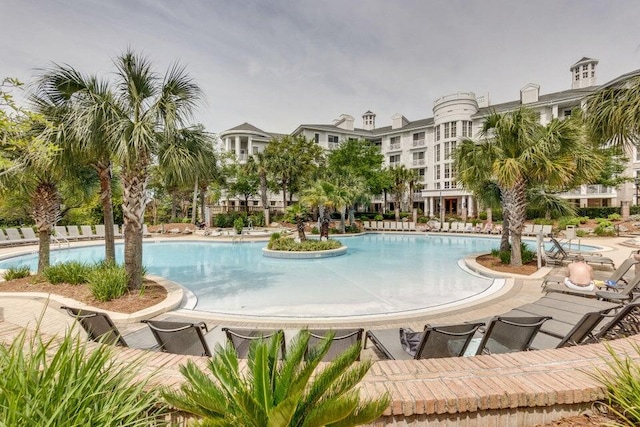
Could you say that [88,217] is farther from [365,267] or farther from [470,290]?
[470,290]

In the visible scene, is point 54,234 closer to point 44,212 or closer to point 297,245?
point 44,212

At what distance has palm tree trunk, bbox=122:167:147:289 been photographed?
7.82 m

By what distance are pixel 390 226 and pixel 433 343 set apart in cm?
2766

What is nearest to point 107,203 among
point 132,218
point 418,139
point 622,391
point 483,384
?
point 132,218

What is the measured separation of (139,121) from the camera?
7371mm

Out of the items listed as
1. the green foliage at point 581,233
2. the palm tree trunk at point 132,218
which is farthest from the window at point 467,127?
the palm tree trunk at point 132,218

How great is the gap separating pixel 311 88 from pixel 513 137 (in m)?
19.6

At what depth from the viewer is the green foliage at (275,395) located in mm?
1721

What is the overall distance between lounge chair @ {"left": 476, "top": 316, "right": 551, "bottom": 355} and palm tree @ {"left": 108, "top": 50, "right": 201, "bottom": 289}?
24.6 ft

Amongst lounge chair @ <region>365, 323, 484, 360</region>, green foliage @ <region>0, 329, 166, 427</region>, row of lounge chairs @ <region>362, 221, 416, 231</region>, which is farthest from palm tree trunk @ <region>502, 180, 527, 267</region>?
row of lounge chairs @ <region>362, 221, 416, 231</region>

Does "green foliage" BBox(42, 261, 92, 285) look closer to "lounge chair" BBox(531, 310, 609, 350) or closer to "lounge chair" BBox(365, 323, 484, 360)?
"lounge chair" BBox(365, 323, 484, 360)

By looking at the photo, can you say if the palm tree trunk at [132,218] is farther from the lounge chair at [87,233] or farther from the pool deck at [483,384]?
the lounge chair at [87,233]

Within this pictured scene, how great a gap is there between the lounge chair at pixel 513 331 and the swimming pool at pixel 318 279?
3453 millimetres

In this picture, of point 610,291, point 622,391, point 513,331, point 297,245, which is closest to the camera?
point 622,391
